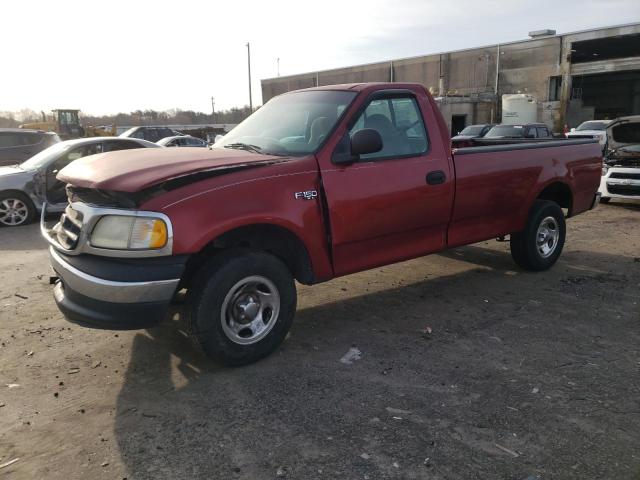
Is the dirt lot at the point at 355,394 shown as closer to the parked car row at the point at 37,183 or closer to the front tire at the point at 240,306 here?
the front tire at the point at 240,306

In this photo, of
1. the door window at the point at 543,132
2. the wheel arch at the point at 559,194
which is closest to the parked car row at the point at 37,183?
the wheel arch at the point at 559,194

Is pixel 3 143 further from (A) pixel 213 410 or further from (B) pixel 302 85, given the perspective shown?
(B) pixel 302 85

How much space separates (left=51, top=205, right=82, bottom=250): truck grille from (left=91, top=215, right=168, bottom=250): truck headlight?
32 centimetres

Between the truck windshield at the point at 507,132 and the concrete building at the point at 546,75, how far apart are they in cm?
1621

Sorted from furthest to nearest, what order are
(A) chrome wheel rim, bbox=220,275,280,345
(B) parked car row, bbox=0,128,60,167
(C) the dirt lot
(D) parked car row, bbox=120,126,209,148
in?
(D) parked car row, bbox=120,126,209,148
(B) parked car row, bbox=0,128,60,167
(A) chrome wheel rim, bbox=220,275,280,345
(C) the dirt lot

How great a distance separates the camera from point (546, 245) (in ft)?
20.4

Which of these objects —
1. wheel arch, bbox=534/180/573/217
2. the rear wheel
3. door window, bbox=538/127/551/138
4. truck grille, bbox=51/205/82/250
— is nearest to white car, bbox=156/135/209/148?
the rear wheel

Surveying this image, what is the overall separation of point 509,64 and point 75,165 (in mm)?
46774

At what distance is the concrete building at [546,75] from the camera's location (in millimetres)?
38062

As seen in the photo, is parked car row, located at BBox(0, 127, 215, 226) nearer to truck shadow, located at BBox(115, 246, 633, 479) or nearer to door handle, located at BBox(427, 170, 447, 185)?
truck shadow, located at BBox(115, 246, 633, 479)

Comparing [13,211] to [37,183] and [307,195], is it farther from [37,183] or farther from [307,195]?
[307,195]

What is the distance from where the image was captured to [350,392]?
134 inches

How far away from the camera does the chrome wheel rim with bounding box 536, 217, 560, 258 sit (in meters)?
6.13

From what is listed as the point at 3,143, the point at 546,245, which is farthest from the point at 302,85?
the point at 546,245
